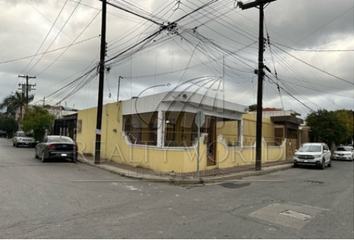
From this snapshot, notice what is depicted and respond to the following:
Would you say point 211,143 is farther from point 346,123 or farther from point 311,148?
point 346,123

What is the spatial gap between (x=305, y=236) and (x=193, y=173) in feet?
25.6

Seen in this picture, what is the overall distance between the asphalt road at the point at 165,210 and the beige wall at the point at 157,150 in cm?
251

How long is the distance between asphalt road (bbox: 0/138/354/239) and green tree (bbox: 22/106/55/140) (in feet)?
67.4

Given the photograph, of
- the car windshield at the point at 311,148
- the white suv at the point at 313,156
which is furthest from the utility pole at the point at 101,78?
the car windshield at the point at 311,148

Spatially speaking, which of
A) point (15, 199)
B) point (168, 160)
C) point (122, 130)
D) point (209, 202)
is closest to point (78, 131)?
point (122, 130)

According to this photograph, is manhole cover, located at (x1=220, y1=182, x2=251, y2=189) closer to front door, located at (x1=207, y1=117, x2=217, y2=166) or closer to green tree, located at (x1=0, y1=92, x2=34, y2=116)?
front door, located at (x1=207, y1=117, x2=217, y2=166)

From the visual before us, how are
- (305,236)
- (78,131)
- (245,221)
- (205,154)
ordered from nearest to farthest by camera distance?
(305,236) → (245,221) → (205,154) → (78,131)

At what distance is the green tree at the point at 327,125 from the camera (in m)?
28.2

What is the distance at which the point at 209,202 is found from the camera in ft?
25.1

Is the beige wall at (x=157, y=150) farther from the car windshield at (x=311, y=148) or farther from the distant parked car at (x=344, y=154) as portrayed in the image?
the distant parked car at (x=344, y=154)

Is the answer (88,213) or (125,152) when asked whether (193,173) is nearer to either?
(125,152)

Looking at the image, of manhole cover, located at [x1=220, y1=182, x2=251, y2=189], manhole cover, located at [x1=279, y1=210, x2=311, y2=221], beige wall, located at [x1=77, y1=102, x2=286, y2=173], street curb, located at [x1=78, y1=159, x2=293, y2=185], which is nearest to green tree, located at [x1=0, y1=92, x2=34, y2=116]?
beige wall, located at [x1=77, y1=102, x2=286, y2=173]

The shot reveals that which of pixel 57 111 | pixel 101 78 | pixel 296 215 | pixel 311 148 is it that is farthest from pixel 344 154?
pixel 57 111

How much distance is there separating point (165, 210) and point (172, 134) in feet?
24.6
